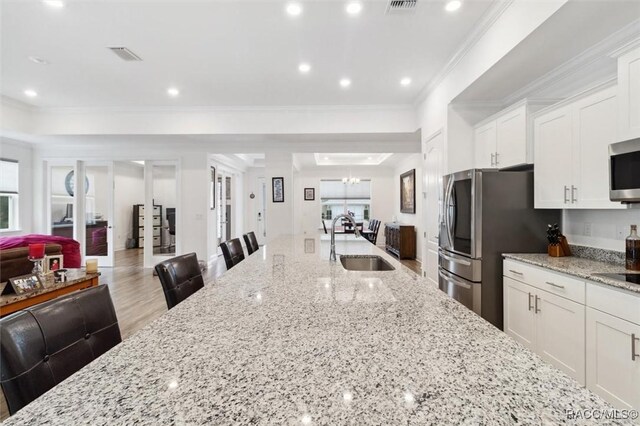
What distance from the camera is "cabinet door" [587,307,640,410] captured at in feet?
5.13

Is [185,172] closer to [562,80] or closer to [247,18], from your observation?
[247,18]

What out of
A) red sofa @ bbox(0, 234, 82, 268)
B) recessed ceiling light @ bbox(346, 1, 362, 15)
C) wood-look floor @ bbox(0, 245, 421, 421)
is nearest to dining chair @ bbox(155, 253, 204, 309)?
wood-look floor @ bbox(0, 245, 421, 421)

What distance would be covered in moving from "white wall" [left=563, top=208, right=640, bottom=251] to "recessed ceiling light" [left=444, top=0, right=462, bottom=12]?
2013 millimetres

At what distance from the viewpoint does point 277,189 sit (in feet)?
19.6

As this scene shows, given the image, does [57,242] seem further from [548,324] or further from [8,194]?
[548,324]

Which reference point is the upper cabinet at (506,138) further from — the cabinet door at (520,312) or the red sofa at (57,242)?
the red sofa at (57,242)

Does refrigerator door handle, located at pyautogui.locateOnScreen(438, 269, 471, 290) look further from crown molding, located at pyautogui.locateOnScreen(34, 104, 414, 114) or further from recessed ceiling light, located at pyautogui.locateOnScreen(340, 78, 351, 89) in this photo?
crown molding, located at pyautogui.locateOnScreen(34, 104, 414, 114)

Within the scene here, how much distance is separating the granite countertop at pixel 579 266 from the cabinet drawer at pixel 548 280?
0.04 metres

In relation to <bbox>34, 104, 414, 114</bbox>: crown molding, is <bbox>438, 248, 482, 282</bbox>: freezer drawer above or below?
below

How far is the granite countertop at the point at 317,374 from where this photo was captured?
0.53 m

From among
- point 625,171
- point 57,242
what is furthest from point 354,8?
point 57,242

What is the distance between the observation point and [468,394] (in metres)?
0.59

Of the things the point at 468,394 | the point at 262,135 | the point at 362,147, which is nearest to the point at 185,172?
the point at 262,135

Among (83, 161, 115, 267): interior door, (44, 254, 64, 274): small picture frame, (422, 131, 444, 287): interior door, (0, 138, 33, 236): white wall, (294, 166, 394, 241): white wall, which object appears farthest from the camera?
(294, 166, 394, 241): white wall
